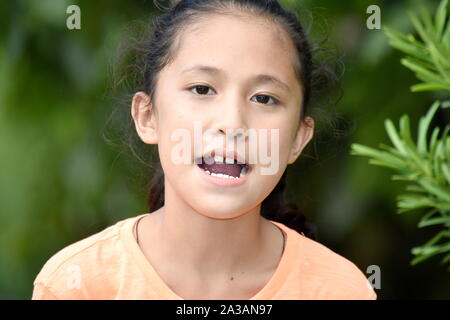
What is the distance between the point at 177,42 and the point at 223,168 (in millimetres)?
251

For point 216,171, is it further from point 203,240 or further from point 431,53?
point 431,53

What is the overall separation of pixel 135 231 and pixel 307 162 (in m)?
0.55

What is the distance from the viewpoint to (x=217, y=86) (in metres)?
1.18

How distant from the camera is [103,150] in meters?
1.86

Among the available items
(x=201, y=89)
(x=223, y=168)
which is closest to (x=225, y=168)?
(x=223, y=168)

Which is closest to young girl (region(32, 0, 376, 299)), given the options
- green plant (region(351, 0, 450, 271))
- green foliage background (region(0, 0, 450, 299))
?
green foliage background (region(0, 0, 450, 299))

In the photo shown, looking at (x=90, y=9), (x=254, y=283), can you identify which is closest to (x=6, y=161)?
(x=90, y=9)

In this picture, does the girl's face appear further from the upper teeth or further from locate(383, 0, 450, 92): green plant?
locate(383, 0, 450, 92): green plant

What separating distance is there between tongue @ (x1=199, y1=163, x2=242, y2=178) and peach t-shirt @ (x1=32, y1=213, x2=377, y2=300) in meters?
0.20

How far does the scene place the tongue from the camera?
3.86 feet

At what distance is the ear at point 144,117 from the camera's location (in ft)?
4.40

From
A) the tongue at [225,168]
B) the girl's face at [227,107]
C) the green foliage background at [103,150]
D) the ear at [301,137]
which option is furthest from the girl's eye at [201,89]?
the green foliage background at [103,150]

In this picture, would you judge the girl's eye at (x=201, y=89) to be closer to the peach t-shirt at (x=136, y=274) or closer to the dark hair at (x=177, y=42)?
the dark hair at (x=177, y=42)

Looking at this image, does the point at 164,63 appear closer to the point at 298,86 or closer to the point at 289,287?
the point at 298,86
